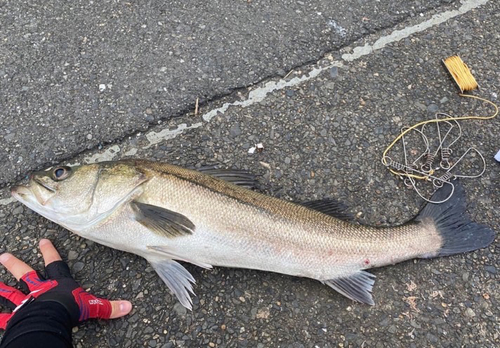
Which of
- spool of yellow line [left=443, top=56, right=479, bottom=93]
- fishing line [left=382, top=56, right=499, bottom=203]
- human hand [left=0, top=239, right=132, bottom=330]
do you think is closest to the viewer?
human hand [left=0, top=239, right=132, bottom=330]

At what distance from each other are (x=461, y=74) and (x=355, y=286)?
2254mm

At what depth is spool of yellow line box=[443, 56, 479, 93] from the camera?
3.83 metres

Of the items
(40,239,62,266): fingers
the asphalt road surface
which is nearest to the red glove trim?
the asphalt road surface

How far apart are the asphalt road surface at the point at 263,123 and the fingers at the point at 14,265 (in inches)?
3.5

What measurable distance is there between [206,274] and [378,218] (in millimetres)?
1412

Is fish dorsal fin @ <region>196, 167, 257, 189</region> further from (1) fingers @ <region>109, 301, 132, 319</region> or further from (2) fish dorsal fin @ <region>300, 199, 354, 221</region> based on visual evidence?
(1) fingers @ <region>109, 301, 132, 319</region>

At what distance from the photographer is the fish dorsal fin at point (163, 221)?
2.79 meters

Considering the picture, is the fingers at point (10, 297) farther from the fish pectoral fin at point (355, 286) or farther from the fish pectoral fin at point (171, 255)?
the fish pectoral fin at point (355, 286)

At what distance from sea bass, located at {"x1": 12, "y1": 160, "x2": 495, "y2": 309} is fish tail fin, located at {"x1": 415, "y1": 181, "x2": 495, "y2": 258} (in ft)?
0.32

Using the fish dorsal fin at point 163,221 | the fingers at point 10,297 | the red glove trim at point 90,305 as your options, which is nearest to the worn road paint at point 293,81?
the fingers at point 10,297

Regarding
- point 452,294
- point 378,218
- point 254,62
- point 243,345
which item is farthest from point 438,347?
point 254,62

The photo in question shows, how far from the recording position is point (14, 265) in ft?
9.80

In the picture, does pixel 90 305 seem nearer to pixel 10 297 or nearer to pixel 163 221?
pixel 10 297

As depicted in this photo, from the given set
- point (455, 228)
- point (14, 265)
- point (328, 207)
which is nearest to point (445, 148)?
point (455, 228)
